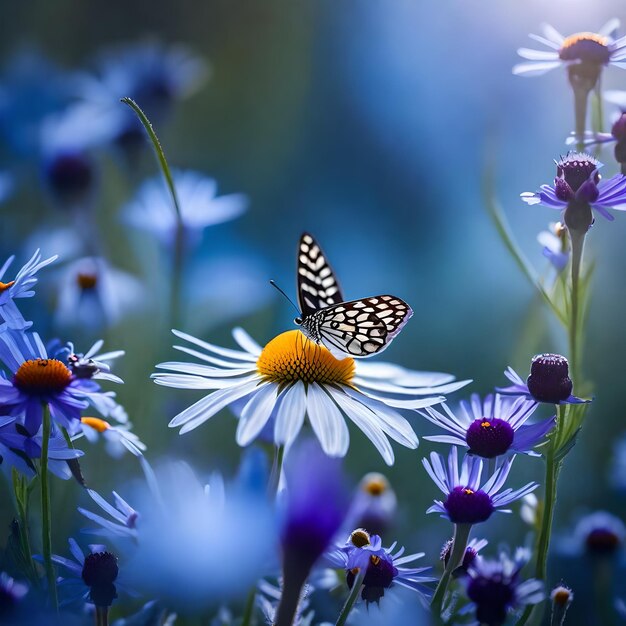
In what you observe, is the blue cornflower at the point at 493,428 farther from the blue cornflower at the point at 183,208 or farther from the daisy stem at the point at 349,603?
the blue cornflower at the point at 183,208

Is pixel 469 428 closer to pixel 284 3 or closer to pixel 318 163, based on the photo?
pixel 318 163

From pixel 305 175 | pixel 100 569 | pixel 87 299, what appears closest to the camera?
pixel 100 569

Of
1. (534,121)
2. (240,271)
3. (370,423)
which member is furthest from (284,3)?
(370,423)

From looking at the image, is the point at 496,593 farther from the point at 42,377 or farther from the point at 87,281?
the point at 87,281

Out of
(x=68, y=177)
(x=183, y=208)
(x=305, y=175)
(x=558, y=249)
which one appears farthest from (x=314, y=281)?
(x=305, y=175)

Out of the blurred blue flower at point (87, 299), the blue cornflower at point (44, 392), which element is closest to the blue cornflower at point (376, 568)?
the blue cornflower at point (44, 392)

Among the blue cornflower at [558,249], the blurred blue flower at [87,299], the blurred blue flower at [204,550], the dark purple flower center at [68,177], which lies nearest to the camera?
the blurred blue flower at [204,550]
